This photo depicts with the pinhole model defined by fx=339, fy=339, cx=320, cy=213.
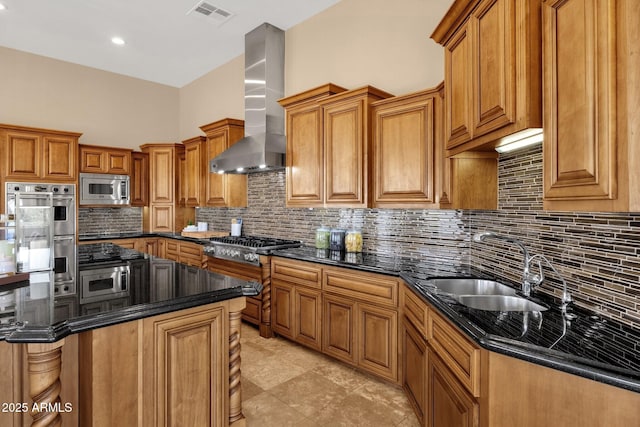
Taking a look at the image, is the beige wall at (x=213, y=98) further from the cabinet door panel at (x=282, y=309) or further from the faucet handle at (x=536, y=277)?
the faucet handle at (x=536, y=277)

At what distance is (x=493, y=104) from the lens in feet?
5.24

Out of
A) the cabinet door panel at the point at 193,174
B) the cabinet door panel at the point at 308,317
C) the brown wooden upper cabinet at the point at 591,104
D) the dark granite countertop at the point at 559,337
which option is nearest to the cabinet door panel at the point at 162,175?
the cabinet door panel at the point at 193,174

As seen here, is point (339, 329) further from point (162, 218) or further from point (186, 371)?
point (162, 218)

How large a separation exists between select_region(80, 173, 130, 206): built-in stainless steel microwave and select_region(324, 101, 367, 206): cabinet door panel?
393 centimetres

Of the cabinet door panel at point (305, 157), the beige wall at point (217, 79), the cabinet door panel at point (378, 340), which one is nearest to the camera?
the cabinet door panel at point (378, 340)

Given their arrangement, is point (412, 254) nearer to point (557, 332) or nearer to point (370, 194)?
point (370, 194)

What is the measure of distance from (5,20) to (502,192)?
5.88m

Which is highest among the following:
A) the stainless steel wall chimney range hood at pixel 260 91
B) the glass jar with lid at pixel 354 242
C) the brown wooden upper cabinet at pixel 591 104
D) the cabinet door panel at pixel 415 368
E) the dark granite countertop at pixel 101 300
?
the stainless steel wall chimney range hood at pixel 260 91

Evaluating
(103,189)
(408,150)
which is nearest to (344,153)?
(408,150)

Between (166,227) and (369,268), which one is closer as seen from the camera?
(369,268)

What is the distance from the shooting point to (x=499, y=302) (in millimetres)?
2006

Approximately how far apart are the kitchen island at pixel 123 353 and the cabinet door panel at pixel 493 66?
1.48 metres

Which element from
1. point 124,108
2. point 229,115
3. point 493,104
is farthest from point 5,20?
point 493,104

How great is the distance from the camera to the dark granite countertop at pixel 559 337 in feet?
3.44
